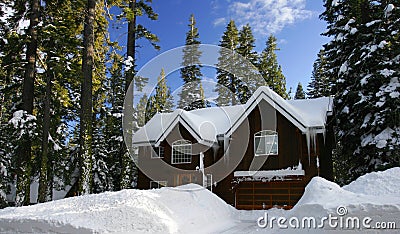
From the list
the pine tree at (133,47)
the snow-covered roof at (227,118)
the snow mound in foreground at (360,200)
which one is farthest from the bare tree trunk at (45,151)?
the snow mound in foreground at (360,200)

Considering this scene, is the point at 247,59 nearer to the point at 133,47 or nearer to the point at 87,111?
the point at 133,47

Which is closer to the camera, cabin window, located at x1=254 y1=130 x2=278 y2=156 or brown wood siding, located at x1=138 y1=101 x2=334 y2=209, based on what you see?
brown wood siding, located at x1=138 y1=101 x2=334 y2=209

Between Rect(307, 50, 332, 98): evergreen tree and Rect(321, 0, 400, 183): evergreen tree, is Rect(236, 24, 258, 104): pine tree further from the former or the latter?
Rect(321, 0, 400, 183): evergreen tree

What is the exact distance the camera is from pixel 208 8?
17.8 meters

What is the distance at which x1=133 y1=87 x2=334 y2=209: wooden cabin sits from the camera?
15273mm

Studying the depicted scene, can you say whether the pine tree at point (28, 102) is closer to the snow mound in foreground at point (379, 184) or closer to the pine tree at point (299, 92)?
the snow mound in foreground at point (379, 184)

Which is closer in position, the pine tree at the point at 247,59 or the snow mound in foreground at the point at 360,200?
the snow mound in foreground at the point at 360,200

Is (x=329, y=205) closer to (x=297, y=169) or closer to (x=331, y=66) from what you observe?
(x=297, y=169)

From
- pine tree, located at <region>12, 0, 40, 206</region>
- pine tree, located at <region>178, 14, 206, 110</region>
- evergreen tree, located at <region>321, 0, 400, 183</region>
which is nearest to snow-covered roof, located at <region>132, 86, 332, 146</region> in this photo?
evergreen tree, located at <region>321, 0, 400, 183</region>

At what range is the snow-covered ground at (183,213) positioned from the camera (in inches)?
239

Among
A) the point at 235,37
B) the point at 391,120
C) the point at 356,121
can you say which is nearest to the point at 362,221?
the point at 391,120

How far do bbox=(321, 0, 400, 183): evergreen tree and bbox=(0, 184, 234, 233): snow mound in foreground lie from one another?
23.8 ft

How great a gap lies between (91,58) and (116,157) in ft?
41.5

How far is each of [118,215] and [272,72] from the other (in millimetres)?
25547
